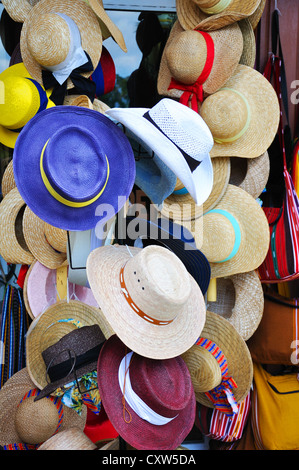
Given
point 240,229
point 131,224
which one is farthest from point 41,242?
point 240,229

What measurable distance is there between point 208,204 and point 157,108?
84cm

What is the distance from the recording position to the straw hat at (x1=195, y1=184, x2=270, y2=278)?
212 centimetres

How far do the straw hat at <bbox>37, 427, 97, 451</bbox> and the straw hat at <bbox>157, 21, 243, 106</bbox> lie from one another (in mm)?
1327

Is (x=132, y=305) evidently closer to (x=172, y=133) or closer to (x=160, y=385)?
(x=160, y=385)

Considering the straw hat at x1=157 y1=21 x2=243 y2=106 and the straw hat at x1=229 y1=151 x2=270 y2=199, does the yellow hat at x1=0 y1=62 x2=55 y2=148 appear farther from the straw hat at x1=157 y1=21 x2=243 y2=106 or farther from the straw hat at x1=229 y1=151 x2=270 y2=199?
the straw hat at x1=229 y1=151 x2=270 y2=199

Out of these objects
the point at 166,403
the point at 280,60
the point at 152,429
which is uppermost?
the point at 280,60

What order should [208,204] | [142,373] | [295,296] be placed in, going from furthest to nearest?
[295,296] < [208,204] < [142,373]

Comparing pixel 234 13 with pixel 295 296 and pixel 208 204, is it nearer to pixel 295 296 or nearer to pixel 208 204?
pixel 208 204

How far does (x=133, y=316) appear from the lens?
57.7 inches

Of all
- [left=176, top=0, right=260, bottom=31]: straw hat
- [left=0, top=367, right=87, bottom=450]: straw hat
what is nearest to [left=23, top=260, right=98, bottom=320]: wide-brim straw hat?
[left=0, top=367, right=87, bottom=450]: straw hat

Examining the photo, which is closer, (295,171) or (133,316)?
(133,316)

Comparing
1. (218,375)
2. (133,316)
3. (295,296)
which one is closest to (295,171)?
(295,296)

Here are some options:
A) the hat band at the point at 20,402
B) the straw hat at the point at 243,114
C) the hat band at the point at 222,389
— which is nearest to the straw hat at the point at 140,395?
the hat band at the point at 20,402
